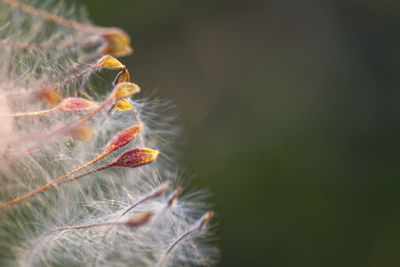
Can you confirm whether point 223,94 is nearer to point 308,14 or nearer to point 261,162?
point 261,162

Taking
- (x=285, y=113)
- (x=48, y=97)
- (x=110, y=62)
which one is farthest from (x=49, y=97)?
(x=285, y=113)

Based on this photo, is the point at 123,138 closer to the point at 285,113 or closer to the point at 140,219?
the point at 140,219

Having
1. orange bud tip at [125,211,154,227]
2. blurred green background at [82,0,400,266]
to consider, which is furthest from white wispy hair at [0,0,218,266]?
blurred green background at [82,0,400,266]

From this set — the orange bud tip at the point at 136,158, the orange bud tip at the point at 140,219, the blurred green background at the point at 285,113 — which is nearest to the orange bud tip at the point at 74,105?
the orange bud tip at the point at 136,158

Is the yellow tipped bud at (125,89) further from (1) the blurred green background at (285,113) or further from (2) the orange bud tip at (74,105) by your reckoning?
(1) the blurred green background at (285,113)

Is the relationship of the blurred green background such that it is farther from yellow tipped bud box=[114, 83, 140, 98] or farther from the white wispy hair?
yellow tipped bud box=[114, 83, 140, 98]

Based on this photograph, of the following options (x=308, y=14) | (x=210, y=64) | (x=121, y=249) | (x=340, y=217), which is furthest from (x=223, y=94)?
(x=121, y=249)
